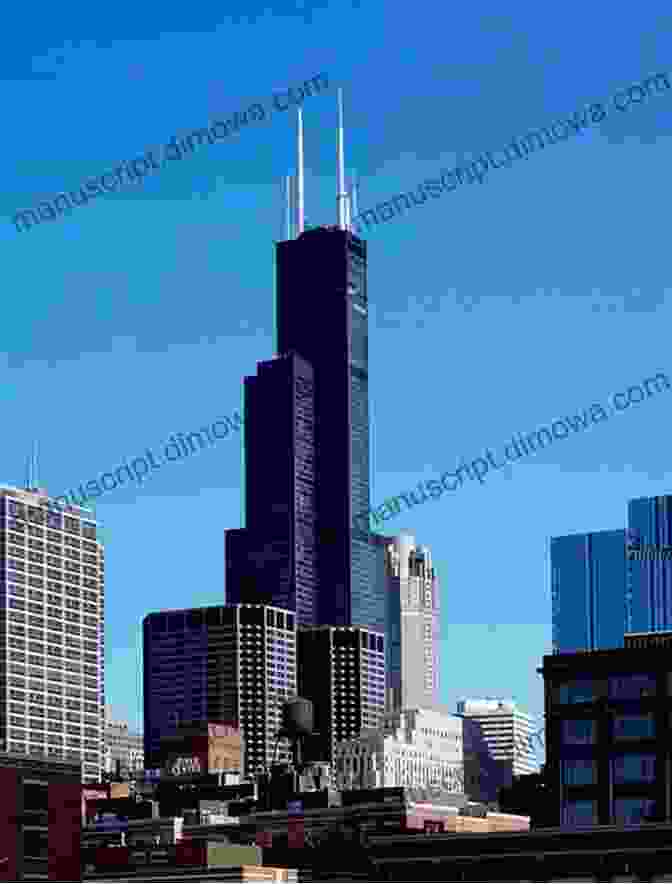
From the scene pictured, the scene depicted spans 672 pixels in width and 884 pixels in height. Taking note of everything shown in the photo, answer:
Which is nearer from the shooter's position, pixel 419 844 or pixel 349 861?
pixel 419 844

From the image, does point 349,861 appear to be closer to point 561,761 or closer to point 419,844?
point 561,761

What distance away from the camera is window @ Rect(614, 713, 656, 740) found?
16162cm

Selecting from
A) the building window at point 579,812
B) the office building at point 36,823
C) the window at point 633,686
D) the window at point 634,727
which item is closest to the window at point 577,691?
the window at point 633,686

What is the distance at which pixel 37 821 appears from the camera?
194 m

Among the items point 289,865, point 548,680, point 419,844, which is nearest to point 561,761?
point 548,680

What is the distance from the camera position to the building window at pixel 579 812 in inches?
6437

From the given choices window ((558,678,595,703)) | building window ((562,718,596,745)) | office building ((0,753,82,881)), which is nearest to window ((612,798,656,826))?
building window ((562,718,596,745))

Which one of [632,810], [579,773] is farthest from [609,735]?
[632,810]

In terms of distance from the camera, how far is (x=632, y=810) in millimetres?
160125

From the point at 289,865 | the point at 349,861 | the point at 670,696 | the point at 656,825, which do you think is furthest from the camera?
the point at 289,865

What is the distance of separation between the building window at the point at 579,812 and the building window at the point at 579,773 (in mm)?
1421

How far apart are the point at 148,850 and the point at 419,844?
1226 inches

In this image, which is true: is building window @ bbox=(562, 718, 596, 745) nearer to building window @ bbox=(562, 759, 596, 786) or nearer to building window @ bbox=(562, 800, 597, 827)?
building window @ bbox=(562, 759, 596, 786)

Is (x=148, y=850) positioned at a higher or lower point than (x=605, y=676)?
lower
